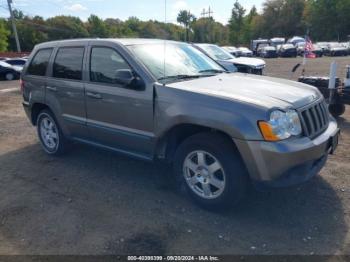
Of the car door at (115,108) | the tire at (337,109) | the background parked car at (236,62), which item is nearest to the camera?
the car door at (115,108)

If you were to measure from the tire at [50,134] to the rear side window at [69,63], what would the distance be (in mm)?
776

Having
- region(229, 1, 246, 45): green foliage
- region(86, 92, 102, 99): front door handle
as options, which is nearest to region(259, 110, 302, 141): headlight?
region(86, 92, 102, 99): front door handle

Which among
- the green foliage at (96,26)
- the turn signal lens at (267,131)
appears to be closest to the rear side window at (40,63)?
the turn signal lens at (267,131)

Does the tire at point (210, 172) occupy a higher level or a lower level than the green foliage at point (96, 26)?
lower

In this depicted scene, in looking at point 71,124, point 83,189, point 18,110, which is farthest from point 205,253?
point 18,110

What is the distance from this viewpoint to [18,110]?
10.5 m

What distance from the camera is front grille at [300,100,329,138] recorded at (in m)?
3.60

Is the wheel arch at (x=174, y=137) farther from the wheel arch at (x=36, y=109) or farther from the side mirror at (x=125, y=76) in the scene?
the wheel arch at (x=36, y=109)

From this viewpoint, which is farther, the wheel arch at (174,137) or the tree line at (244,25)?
the tree line at (244,25)

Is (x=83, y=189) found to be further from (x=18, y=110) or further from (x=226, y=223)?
(x=18, y=110)

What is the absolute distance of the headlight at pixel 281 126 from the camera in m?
3.30

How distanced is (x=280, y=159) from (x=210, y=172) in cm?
79

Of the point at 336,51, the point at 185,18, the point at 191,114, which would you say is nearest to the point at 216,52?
the point at 185,18

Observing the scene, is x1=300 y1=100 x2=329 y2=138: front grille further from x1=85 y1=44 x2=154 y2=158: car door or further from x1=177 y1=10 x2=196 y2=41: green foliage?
x1=177 y1=10 x2=196 y2=41: green foliage
